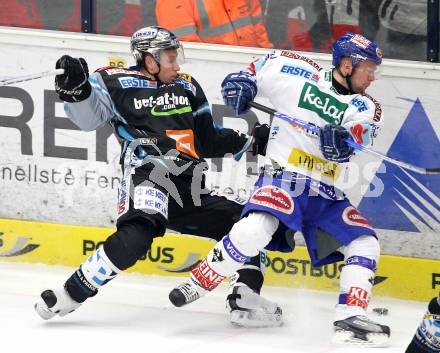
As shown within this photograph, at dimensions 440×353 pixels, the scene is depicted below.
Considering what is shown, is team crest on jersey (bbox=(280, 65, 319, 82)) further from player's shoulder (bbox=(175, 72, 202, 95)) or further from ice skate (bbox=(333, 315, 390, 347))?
ice skate (bbox=(333, 315, 390, 347))

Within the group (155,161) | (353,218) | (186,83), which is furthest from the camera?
(186,83)

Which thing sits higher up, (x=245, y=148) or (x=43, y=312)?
(x=245, y=148)

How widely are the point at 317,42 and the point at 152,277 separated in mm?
1370

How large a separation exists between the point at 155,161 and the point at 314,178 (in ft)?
2.19

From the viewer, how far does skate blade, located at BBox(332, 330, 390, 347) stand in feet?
15.9

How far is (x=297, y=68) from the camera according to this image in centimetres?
519

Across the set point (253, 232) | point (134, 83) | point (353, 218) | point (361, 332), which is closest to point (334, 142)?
point (353, 218)

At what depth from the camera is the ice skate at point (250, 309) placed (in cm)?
521

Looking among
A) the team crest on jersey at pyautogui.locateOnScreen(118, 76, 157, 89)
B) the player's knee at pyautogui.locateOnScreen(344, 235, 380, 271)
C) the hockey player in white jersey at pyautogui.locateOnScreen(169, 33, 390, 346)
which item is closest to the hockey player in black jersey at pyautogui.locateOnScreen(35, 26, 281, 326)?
the team crest on jersey at pyautogui.locateOnScreen(118, 76, 157, 89)

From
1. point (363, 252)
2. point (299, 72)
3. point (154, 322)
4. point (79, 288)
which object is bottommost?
point (154, 322)

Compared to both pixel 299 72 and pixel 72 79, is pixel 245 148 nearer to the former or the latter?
pixel 299 72

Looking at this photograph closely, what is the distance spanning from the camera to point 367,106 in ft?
16.6

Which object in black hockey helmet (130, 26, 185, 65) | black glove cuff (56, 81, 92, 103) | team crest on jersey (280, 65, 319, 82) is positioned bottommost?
black glove cuff (56, 81, 92, 103)

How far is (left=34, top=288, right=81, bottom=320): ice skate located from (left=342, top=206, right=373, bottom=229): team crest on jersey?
1119 mm
